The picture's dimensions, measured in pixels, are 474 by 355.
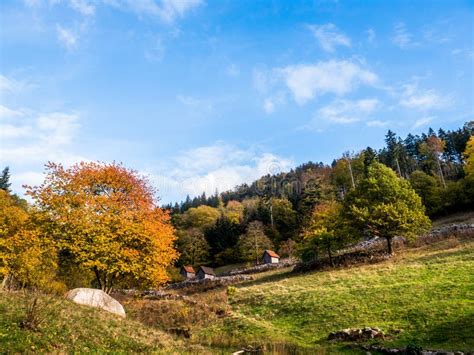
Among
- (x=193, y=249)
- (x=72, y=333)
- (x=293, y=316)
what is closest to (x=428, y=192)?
(x=193, y=249)

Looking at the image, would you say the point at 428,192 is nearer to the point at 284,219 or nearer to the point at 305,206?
the point at 305,206

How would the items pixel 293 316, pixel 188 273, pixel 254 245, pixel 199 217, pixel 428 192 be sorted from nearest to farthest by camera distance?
pixel 293 316 < pixel 428 192 < pixel 254 245 < pixel 188 273 < pixel 199 217

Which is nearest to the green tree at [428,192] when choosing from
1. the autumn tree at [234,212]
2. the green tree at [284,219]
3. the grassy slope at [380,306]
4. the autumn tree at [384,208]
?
the autumn tree at [384,208]

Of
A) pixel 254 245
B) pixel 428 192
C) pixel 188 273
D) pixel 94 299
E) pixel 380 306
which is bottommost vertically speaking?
pixel 188 273

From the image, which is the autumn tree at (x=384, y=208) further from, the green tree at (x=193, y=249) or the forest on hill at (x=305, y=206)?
the green tree at (x=193, y=249)

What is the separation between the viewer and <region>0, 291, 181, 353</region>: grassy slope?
11.0 metres

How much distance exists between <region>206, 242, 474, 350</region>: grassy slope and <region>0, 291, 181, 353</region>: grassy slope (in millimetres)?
5941

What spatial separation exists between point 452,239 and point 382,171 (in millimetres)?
10039

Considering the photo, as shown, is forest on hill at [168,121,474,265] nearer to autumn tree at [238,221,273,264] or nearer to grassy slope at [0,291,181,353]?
autumn tree at [238,221,273,264]

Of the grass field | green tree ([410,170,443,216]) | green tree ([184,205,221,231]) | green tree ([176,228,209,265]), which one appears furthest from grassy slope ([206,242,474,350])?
green tree ([184,205,221,231])

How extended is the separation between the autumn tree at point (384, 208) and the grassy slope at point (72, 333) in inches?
1104

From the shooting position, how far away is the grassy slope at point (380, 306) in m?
15.1

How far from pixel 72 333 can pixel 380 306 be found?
15.4 meters

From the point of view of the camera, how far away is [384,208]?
37.4 meters
